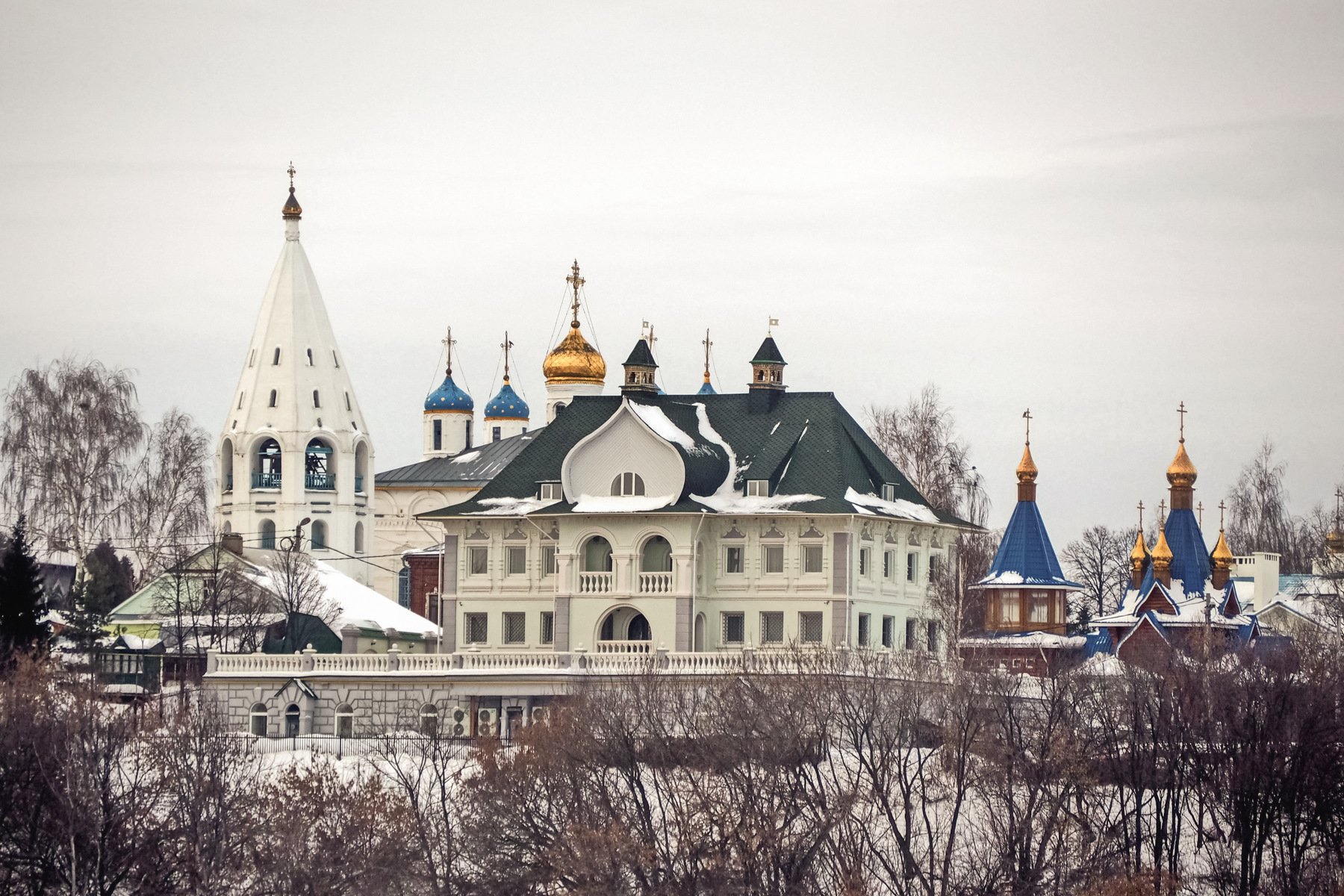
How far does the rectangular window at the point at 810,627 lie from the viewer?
256 ft

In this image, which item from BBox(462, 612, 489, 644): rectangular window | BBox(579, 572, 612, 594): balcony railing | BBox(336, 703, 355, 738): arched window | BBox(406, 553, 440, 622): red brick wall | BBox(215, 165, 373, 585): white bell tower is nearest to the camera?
BBox(336, 703, 355, 738): arched window

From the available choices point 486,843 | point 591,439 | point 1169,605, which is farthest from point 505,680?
point 1169,605

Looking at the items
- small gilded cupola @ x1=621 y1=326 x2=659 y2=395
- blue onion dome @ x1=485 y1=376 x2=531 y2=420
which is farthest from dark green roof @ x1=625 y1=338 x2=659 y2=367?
blue onion dome @ x1=485 y1=376 x2=531 y2=420

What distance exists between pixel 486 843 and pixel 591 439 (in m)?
18.4

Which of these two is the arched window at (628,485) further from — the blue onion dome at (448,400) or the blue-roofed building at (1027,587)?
the blue onion dome at (448,400)

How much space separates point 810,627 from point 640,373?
954cm

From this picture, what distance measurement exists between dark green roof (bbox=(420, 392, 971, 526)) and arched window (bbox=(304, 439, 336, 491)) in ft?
104

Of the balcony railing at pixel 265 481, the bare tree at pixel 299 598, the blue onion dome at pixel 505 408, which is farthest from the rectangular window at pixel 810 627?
the blue onion dome at pixel 505 408

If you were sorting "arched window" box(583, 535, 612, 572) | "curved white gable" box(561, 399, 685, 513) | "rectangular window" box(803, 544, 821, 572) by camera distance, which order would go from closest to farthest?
"rectangular window" box(803, 544, 821, 572) → "curved white gable" box(561, 399, 685, 513) → "arched window" box(583, 535, 612, 572)

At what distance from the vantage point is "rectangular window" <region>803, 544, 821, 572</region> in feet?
258

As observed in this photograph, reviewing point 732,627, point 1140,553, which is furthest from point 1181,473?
point 732,627

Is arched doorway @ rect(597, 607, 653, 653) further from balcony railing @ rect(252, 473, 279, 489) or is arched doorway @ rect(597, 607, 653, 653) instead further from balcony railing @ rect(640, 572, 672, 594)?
balcony railing @ rect(252, 473, 279, 489)

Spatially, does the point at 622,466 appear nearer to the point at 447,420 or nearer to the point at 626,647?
the point at 626,647

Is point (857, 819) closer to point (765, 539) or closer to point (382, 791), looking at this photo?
point (382, 791)
